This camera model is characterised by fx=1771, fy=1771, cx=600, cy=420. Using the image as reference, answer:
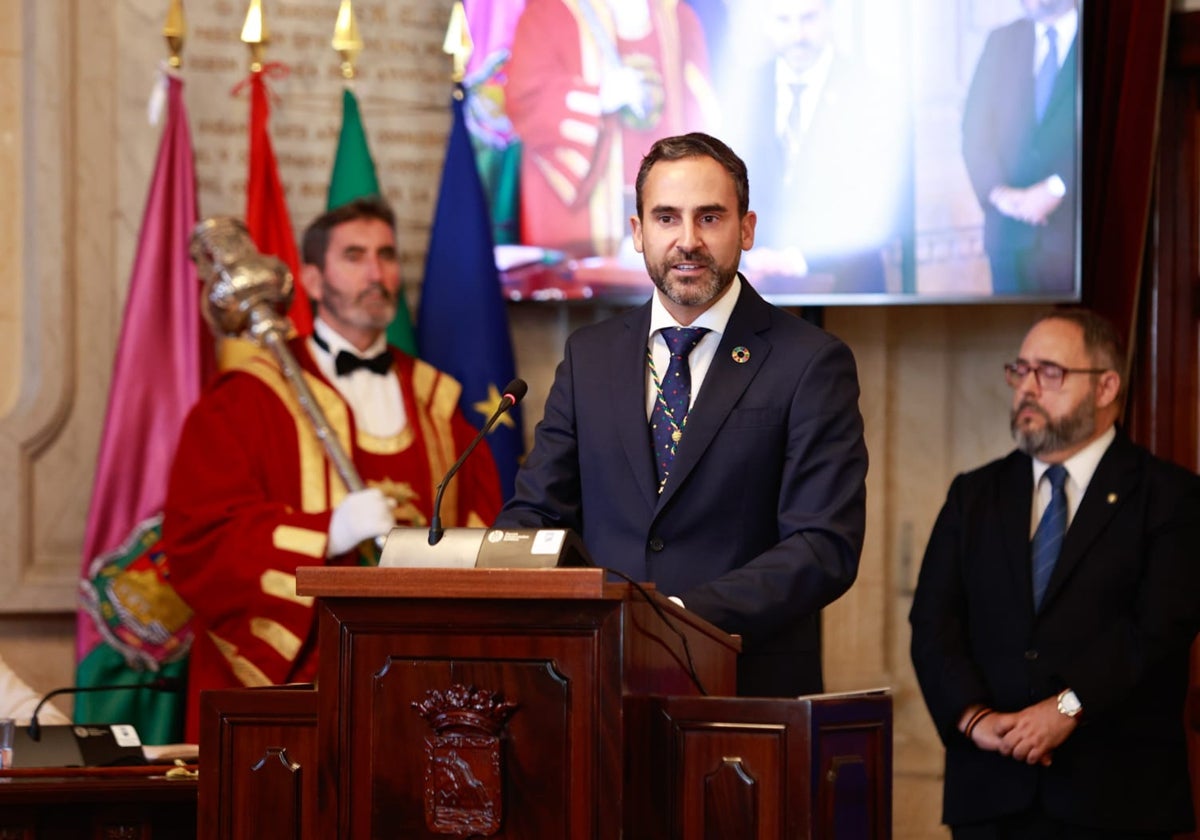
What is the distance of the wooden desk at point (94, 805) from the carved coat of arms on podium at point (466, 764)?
1416 mm

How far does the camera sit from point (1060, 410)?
16.5 ft

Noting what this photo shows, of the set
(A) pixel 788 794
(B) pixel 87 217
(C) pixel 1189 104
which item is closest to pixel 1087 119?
(C) pixel 1189 104

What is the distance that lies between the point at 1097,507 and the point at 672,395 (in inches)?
75.5

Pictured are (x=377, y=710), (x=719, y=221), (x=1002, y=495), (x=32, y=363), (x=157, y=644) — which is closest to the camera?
(x=377, y=710)

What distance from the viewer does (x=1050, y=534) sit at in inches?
192

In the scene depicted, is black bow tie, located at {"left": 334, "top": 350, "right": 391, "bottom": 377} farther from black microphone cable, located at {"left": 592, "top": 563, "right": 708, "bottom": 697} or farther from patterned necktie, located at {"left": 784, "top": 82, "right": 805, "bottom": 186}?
black microphone cable, located at {"left": 592, "top": 563, "right": 708, "bottom": 697}

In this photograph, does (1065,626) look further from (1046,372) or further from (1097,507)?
(1046,372)

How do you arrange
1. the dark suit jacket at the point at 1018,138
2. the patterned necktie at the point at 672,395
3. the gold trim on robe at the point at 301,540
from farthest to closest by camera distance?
the dark suit jacket at the point at 1018,138 → the gold trim on robe at the point at 301,540 → the patterned necktie at the point at 672,395

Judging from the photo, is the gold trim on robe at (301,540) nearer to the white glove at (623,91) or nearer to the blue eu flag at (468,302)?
the blue eu flag at (468,302)

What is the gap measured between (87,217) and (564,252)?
169 centimetres

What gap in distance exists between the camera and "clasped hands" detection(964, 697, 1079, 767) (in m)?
4.50

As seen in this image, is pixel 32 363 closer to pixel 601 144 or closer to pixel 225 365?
pixel 225 365

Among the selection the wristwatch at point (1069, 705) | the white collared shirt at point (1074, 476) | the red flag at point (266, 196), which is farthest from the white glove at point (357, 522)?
the wristwatch at point (1069, 705)

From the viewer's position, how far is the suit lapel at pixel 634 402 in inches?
127
